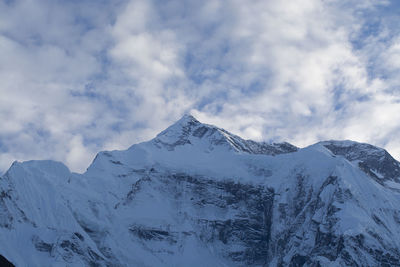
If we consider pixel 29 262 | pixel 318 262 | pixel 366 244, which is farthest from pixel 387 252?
pixel 29 262

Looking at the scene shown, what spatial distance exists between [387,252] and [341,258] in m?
12.6

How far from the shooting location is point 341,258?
646 feet

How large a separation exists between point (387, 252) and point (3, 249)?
9717 centimetres

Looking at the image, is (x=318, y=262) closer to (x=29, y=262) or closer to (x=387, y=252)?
(x=387, y=252)

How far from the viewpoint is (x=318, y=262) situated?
198375 mm

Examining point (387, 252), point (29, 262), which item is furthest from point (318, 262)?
point (29, 262)

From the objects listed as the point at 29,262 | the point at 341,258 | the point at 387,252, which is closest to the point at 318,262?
the point at 341,258

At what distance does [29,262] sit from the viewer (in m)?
199

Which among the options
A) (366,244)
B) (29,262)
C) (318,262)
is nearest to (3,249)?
(29,262)

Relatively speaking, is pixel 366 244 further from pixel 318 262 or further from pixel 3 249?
pixel 3 249

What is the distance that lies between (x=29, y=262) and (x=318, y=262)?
73429 millimetres

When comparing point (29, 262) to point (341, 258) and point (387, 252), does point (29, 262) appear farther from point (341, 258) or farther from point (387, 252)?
point (387, 252)

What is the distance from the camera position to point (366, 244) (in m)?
199

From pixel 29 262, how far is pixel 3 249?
7.58 metres
